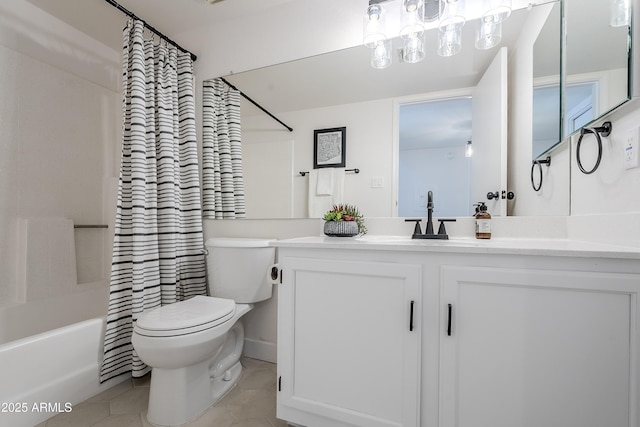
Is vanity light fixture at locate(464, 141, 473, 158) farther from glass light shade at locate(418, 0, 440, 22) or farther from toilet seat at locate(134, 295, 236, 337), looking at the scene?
toilet seat at locate(134, 295, 236, 337)

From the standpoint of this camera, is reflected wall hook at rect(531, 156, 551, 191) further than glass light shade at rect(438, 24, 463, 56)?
No

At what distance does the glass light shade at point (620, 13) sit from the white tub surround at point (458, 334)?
0.74 metres

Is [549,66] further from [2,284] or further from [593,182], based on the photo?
[2,284]

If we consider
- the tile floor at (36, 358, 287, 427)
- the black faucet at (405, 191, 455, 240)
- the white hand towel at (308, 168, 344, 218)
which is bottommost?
the tile floor at (36, 358, 287, 427)

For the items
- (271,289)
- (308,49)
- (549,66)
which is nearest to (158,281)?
(271,289)

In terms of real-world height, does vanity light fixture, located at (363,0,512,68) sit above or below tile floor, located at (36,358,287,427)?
above

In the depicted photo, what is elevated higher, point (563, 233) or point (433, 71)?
point (433, 71)

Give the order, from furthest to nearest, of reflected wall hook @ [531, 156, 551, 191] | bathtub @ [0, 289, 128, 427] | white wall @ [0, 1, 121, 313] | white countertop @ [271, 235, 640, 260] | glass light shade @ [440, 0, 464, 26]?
white wall @ [0, 1, 121, 313] < glass light shade @ [440, 0, 464, 26] < reflected wall hook @ [531, 156, 551, 191] < bathtub @ [0, 289, 128, 427] < white countertop @ [271, 235, 640, 260]

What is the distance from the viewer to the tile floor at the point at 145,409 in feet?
4.01

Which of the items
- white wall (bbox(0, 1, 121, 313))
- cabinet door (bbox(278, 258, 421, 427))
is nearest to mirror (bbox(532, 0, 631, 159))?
cabinet door (bbox(278, 258, 421, 427))

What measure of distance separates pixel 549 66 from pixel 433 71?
48cm

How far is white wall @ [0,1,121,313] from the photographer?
1.70 meters

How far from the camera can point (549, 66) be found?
3.91 feet

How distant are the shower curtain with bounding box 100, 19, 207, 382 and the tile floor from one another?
0.10 m
